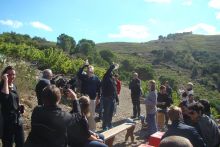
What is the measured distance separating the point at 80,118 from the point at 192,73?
90713 millimetres

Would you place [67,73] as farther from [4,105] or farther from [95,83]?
[4,105]

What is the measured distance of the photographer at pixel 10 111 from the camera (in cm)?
617

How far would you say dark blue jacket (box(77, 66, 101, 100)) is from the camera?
1002cm

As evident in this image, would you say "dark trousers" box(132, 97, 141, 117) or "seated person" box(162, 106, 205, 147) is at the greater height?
"seated person" box(162, 106, 205, 147)

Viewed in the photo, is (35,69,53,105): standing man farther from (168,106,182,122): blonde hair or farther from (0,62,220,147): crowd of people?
(168,106,182,122): blonde hair

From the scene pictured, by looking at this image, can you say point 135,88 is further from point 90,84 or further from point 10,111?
point 10,111

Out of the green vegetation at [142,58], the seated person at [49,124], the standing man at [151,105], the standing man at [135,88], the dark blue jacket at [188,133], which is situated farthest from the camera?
the green vegetation at [142,58]

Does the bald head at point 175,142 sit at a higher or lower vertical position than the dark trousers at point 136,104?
higher

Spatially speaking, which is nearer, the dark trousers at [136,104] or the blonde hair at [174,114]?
the blonde hair at [174,114]

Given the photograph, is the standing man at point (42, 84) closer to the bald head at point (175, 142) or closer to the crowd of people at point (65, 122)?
the crowd of people at point (65, 122)

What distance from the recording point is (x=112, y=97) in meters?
10.4

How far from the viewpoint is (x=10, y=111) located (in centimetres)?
630

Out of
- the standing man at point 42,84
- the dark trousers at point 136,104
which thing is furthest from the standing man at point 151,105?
the standing man at point 42,84

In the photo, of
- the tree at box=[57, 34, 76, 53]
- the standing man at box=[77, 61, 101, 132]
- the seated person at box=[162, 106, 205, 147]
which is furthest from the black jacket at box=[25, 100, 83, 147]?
the tree at box=[57, 34, 76, 53]
